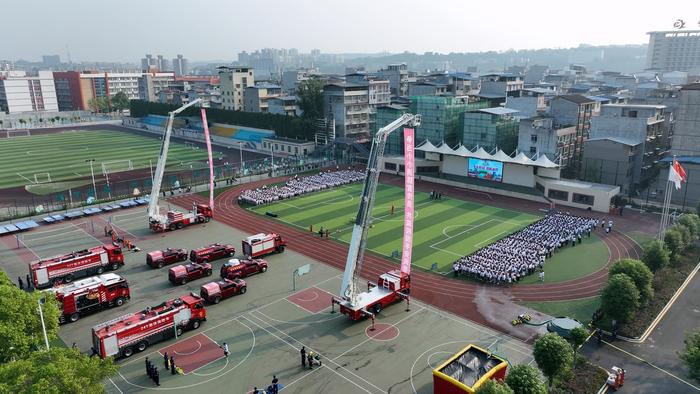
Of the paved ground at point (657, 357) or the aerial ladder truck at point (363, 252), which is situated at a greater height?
the aerial ladder truck at point (363, 252)

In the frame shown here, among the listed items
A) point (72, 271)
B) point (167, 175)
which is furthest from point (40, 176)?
point (72, 271)

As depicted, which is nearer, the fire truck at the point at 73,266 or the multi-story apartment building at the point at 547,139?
the fire truck at the point at 73,266

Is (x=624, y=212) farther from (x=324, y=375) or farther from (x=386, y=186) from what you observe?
(x=324, y=375)

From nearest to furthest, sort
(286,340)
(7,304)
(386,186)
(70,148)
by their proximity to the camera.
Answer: (7,304) < (286,340) < (386,186) < (70,148)

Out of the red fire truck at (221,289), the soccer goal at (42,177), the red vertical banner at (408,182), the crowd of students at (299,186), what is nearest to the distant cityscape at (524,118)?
the crowd of students at (299,186)

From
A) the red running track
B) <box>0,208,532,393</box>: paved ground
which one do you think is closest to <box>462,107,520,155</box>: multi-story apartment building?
the red running track

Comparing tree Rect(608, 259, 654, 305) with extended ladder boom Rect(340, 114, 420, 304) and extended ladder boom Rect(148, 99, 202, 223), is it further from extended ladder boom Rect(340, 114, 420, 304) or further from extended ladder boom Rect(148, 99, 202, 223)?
extended ladder boom Rect(148, 99, 202, 223)

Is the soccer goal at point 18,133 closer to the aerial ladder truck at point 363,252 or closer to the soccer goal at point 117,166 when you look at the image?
the soccer goal at point 117,166
